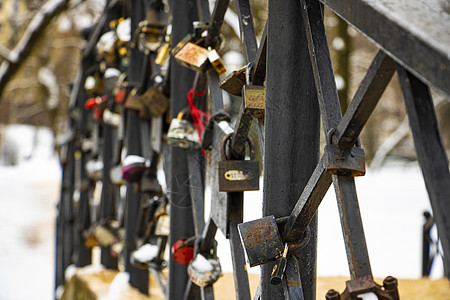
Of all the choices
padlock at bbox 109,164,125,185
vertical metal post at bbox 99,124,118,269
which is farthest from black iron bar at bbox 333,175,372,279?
vertical metal post at bbox 99,124,118,269

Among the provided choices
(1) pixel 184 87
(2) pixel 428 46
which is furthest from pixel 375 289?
(1) pixel 184 87

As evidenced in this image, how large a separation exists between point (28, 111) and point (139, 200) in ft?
74.0

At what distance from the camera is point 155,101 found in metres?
1.40

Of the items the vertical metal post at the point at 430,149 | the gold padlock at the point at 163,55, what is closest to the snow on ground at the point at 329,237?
the gold padlock at the point at 163,55

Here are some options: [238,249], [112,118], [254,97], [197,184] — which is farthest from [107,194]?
[254,97]

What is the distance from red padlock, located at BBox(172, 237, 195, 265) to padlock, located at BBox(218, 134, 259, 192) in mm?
317

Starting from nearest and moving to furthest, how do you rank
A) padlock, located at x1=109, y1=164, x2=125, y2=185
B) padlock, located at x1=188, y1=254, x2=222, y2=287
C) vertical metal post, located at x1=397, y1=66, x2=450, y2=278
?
vertical metal post, located at x1=397, y1=66, x2=450, y2=278
padlock, located at x1=188, y1=254, x2=222, y2=287
padlock, located at x1=109, y1=164, x2=125, y2=185

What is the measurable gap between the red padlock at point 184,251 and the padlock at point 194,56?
376 millimetres

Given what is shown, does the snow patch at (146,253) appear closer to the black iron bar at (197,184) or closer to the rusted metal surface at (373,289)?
the black iron bar at (197,184)

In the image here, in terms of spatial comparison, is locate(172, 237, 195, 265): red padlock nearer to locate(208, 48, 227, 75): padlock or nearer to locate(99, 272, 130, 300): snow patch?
locate(208, 48, 227, 75): padlock

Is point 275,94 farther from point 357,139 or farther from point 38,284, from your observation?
point 38,284

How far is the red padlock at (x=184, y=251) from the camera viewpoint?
1.14 metres

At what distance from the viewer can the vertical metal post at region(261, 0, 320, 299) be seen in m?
0.71

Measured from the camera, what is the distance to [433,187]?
0.45m
